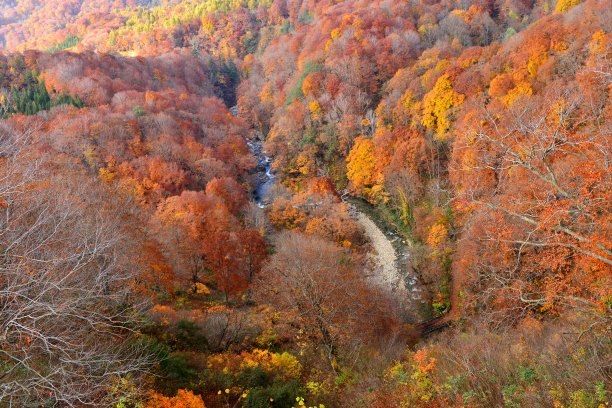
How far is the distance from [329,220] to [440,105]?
54.3 ft

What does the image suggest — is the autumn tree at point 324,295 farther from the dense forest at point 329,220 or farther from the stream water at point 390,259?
the stream water at point 390,259

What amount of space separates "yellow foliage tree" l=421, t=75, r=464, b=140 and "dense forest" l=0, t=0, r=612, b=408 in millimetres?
242

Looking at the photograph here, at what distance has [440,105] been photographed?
121ft

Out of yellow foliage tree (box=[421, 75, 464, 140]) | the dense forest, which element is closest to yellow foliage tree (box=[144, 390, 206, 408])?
the dense forest

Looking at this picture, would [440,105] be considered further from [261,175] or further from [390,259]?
[261,175]

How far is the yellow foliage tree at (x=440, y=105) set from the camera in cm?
3588

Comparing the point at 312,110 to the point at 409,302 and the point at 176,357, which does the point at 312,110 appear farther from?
the point at 176,357

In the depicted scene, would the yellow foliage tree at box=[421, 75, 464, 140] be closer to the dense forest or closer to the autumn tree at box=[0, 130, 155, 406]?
the dense forest

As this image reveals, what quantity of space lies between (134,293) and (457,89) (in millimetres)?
34226

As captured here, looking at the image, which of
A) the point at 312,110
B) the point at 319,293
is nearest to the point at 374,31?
the point at 312,110

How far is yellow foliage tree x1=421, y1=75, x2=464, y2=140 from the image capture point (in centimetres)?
3588

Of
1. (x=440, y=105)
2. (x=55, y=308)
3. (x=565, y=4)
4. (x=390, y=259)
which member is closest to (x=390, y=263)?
(x=390, y=259)

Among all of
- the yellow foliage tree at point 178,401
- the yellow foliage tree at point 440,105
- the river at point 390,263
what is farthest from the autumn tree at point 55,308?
the yellow foliage tree at point 440,105

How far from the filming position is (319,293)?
1595 centimetres
